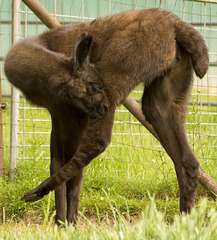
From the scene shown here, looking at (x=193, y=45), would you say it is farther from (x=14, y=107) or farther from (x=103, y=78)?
(x=14, y=107)

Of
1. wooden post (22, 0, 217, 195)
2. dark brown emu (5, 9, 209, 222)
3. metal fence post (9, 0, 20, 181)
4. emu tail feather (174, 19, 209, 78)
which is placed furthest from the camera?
metal fence post (9, 0, 20, 181)

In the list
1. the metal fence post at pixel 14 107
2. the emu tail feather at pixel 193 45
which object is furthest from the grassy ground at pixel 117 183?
the emu tail feather at pixel 193 45

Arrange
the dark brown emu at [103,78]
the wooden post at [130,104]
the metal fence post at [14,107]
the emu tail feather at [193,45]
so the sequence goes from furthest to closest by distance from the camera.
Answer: the metal fence post at [14,107]
the wooden post at [130,104]
the emu tail feather at [193,45]
the dark brown emu at [103,78]

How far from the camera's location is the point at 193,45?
3.65 metres

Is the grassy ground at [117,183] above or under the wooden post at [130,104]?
under

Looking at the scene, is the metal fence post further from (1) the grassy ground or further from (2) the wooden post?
(2) the wooden post

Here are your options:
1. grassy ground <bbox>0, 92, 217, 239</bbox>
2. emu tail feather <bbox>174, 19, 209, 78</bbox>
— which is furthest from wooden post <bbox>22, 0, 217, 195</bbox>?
emu tail feather <bbox>174, 19, 209, 78</bbox>

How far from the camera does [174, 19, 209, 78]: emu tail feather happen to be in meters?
3.65

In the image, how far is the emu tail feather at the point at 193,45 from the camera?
12.0 feet

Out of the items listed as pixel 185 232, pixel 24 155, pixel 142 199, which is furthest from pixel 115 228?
pixel 24 155

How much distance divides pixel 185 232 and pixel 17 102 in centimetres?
Result: 349

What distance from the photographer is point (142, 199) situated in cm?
456

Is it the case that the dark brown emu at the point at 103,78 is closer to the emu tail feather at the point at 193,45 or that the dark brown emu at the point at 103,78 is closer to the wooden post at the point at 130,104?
the emu tail feather at the point at 193,45

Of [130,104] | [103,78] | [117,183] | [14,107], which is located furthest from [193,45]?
[14,107]
